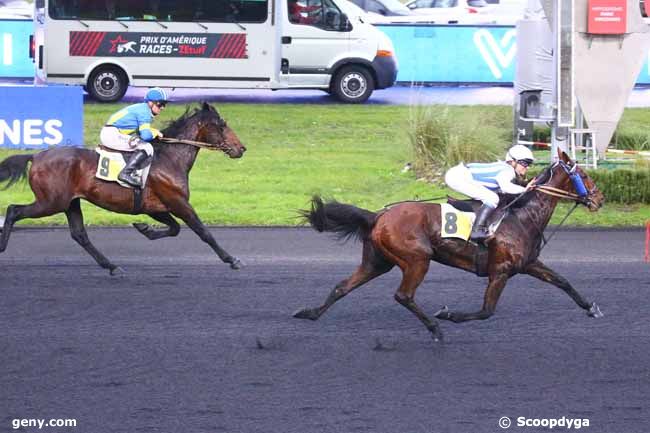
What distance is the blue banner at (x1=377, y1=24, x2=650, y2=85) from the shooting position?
26344mm

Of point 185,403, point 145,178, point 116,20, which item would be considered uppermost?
point 116,20

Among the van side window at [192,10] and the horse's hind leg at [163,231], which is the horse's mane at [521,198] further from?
the van side window at [192,10]

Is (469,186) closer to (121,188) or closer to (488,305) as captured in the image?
(488,305)

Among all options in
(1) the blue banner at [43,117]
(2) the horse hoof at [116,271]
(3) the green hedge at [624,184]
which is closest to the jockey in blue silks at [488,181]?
(2) the horse hoof at [116,271]

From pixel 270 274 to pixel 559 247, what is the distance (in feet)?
12.3

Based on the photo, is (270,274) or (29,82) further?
(29,82)

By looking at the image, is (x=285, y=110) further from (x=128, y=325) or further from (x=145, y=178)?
(x=128, y=325)

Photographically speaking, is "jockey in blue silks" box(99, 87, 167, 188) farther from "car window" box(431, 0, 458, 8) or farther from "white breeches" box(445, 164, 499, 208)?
"car window" box(431, 0, 458, 8)

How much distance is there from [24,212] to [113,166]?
109 centimetres

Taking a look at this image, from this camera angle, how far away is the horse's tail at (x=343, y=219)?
10.4 m

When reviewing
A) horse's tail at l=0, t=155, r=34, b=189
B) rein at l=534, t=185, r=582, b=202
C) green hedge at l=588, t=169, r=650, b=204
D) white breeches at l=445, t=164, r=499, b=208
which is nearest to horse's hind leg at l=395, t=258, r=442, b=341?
white breeches at l=445, t=164, r=499, b=208

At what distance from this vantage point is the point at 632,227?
16281mm

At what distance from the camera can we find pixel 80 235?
13.2 meters

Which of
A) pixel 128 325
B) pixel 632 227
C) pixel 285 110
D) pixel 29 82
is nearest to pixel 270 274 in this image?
pixel 128 325
